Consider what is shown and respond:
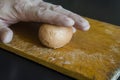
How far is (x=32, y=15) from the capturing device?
0.71 metres

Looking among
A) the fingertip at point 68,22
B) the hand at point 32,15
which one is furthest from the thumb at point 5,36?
the fingertip at point 68,22

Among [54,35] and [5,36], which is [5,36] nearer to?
[5,36]

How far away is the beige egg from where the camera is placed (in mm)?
664

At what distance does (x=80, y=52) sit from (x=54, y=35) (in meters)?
0.09

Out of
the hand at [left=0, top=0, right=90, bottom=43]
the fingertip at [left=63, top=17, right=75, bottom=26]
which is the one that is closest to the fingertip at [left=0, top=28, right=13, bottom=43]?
the hand at [left=0, top=0, right=90, bottom=43]

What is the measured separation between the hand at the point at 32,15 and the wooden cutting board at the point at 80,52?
1.6 inches

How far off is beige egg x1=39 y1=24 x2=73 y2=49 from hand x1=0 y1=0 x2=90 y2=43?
18 millimetres

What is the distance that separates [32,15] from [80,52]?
0.18 metres

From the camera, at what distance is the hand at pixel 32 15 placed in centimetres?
67

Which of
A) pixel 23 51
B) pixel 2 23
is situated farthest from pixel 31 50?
pixel 2 23

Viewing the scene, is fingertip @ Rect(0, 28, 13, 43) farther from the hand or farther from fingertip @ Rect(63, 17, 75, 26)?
fingertip @ Rect(63, 17, 75, 26)

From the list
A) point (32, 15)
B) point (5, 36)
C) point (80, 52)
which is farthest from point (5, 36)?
point (80, 52)

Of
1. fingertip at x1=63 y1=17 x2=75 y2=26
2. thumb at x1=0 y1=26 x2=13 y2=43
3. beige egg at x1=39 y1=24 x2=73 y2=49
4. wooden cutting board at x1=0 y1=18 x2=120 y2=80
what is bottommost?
wooden cutting board at x1=0 y1=18 x2=120 y2=80

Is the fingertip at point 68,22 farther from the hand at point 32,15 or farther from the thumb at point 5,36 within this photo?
the thumb at point 5,36
